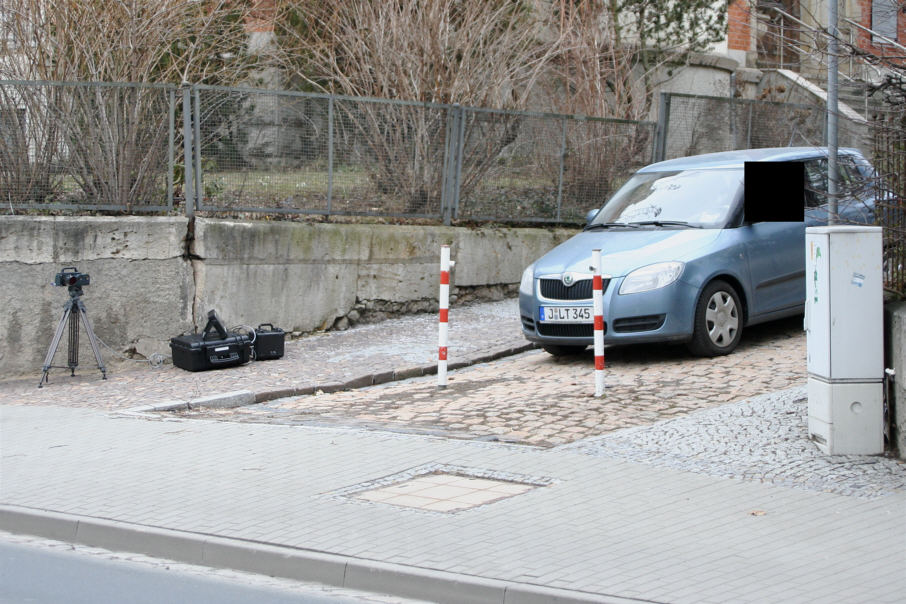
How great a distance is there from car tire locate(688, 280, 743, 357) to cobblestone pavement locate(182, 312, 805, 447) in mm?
122

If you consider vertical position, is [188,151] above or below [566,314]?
above

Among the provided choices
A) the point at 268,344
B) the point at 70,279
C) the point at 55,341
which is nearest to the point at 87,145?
the point at 70,279

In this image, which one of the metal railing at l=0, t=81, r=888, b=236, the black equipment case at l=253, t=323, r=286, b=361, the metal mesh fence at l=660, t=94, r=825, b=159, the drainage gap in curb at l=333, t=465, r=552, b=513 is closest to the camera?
the drainage gap in curb at l=333, t=465, r=552, b=513

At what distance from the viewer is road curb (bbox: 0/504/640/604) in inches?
194

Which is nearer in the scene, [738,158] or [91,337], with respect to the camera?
[91,337]

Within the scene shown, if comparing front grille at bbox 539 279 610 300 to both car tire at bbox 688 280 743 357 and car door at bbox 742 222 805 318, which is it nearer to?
car tire at bbox 688 280 743 357

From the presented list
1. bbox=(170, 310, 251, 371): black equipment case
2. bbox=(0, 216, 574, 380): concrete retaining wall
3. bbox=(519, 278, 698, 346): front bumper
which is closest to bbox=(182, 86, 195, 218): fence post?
bbox=(0, 216, 574, 380): concrete retaining wall

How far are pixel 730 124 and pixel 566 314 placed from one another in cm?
752

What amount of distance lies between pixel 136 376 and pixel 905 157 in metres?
7.70

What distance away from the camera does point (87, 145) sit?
12.5 metres

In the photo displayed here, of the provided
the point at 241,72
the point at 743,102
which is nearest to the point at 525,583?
the point at 241,72

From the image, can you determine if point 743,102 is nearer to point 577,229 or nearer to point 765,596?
point 577,229

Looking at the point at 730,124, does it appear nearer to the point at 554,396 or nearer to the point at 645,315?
the point at 645,315

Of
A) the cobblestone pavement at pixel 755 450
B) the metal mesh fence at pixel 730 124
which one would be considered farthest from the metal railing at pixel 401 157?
the cobblestone pavement at pixel 755 450
